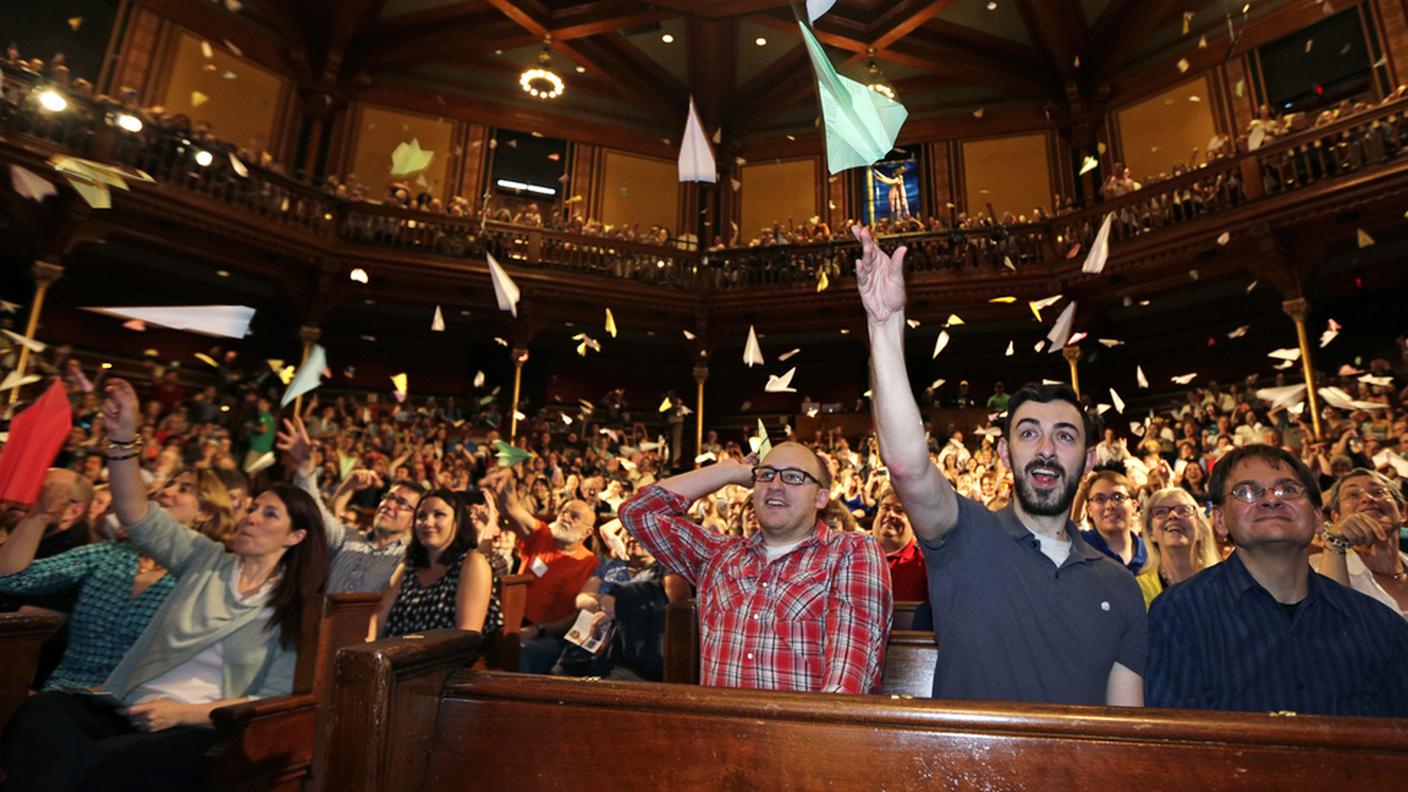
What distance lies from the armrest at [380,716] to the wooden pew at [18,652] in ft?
6.31

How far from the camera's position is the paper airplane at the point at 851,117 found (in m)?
1.92

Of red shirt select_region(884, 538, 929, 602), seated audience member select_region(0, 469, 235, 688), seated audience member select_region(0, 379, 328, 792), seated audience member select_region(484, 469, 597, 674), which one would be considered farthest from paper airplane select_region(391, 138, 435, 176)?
red shirt select_region(884, 538, 929, 602)

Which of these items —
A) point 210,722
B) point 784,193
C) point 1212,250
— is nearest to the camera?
point 210,722

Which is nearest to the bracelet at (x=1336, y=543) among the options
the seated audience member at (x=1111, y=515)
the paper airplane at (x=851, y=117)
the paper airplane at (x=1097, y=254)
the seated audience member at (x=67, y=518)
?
the seated audience member at (x=1111, y=515)

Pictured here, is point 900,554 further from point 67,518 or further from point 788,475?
point 67,518

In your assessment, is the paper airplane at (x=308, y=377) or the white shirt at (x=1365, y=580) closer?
the white shirt at (x=1365, y=580)

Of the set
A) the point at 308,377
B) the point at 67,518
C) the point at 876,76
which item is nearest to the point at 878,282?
the point at 67,518

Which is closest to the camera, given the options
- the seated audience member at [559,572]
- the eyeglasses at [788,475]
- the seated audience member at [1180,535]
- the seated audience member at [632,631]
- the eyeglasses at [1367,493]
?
the eyeglasses at [788,475]

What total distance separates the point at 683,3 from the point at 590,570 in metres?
10.2

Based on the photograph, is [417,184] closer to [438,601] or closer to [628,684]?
[438,601]

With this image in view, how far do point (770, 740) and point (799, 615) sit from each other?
1.04 m

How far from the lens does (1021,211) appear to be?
43.1ft

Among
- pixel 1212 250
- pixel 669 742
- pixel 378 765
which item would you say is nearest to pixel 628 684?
pixel 669 742

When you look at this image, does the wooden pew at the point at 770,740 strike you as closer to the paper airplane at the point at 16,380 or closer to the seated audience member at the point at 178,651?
the seated audience member at the point at 178,651
